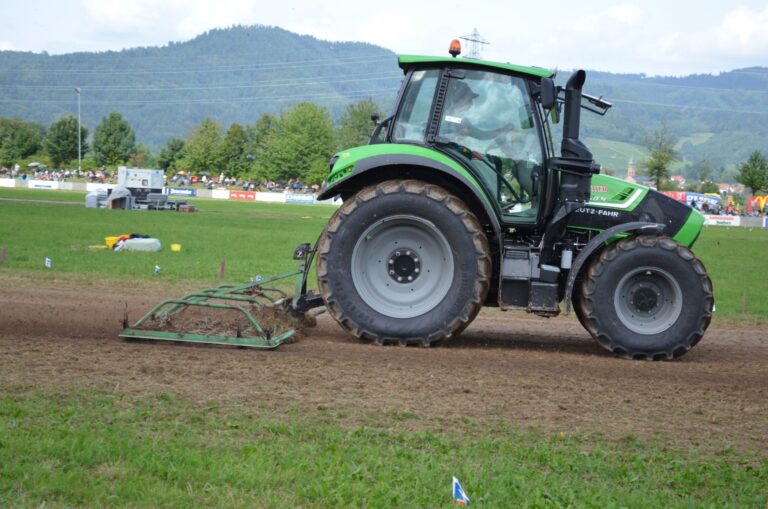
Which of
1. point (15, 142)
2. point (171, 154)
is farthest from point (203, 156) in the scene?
point (15, 142)

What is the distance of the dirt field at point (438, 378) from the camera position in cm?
671

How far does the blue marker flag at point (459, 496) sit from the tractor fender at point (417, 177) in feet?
14.7

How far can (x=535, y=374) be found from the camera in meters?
8.20

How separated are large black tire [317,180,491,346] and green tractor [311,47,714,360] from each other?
13mm

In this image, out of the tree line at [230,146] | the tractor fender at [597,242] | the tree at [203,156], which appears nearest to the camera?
the tractor fender at [597,242]

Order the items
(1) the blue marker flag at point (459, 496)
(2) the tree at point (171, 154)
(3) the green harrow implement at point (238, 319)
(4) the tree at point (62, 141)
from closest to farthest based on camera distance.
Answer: (1) the blue marker flag at point (459, 496) < (3) the green harrow implement at point (238, 319) < (4) the tree at point (62, 141) < (2) the tree at point (171, 154)

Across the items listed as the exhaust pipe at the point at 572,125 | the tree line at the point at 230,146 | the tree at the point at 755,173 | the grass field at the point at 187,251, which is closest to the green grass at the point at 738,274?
the grass field at the point at 187,251

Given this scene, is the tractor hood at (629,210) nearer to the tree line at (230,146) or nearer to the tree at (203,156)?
the tree line at (230,146)

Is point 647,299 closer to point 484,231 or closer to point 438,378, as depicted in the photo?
point 484,231

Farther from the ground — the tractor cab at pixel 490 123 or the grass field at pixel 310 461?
the tractor cab at pixel 490 123

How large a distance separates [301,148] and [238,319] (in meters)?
84.4

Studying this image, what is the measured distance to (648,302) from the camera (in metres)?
9.18

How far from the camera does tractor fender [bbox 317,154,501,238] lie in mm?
8945

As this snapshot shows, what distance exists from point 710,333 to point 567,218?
175 inches
